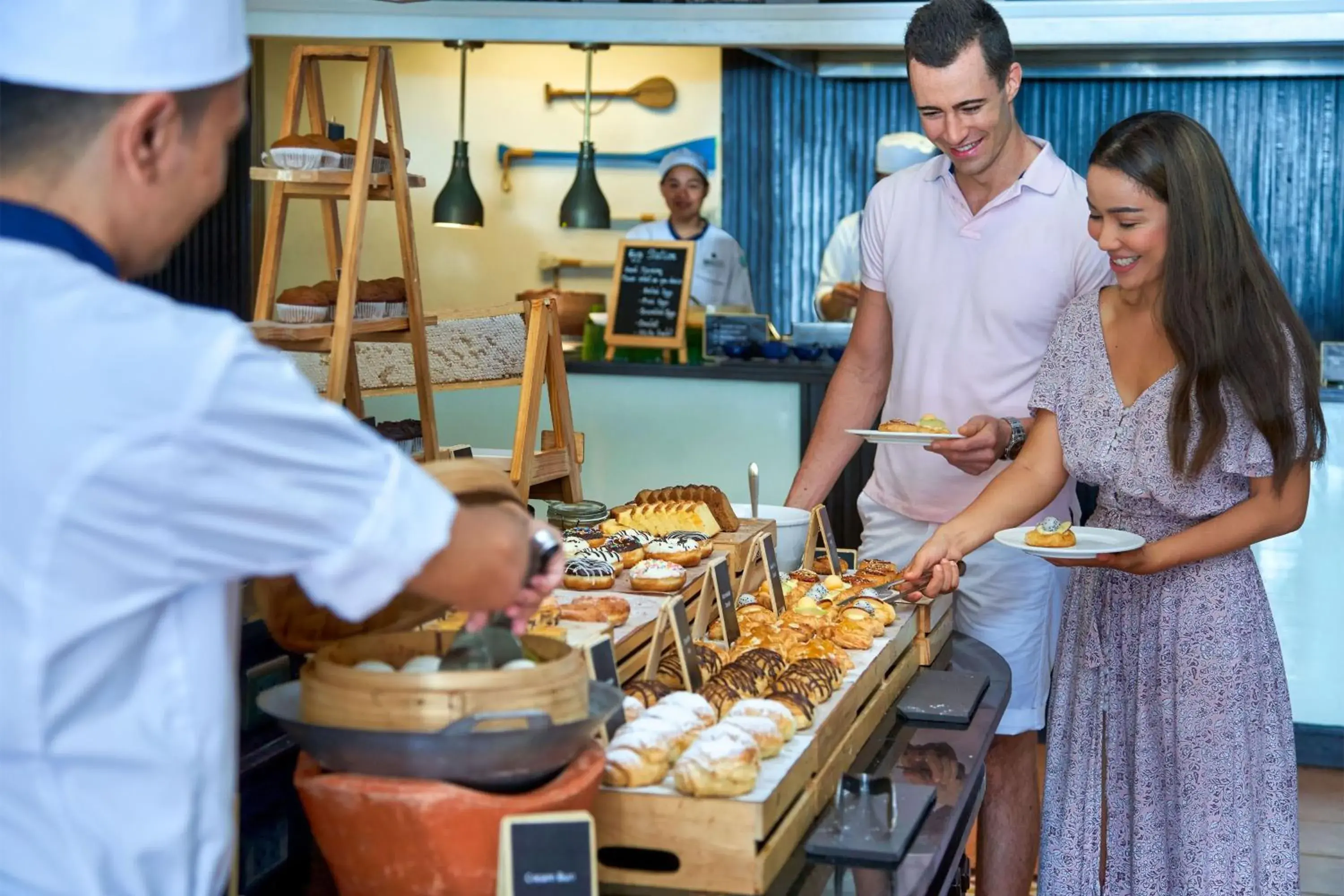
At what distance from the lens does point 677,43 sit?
5398 mm

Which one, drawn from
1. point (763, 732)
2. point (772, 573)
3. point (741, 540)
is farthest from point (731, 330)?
point (763, 732)

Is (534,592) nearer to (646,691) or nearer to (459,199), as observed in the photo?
(646,691)

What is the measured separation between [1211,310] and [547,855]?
1.68 m

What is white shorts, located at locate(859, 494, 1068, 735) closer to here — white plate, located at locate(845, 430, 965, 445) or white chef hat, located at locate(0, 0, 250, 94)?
white plate, located at locate(845, 430, 965, 445)

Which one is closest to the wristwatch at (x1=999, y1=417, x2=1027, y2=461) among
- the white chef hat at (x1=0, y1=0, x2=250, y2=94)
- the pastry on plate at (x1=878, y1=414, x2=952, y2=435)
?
the pastry on plate at (x1=878, y1=414, x2=952, y2=435)

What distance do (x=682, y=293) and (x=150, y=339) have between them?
4.49 metres

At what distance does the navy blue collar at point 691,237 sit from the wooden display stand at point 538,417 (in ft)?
12.3

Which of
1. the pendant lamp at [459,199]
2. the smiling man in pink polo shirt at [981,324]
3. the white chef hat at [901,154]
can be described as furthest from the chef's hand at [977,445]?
the pendant lamp at [459,199]

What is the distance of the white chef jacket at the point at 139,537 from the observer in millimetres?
937

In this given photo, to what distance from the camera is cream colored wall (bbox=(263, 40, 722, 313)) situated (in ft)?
27.4

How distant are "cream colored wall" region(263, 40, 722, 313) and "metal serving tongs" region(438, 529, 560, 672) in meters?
6.99

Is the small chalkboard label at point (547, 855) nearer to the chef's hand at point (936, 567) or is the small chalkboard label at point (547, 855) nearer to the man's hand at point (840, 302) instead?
the chef's hand at point (936, 567)

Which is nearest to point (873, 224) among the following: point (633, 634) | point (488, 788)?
point (633, 634)

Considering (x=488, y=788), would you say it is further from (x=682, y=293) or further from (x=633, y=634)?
(x=682, y=293)
